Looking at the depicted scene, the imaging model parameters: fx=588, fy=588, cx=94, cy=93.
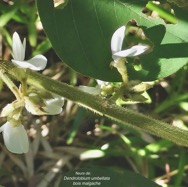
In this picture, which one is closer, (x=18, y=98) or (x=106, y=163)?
(x=18, y=98)

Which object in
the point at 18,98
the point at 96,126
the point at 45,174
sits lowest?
the point at 45,174

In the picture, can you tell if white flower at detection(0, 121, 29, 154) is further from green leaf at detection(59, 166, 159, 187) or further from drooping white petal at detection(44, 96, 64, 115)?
green leaf at detection(59, 166, 159, 187)

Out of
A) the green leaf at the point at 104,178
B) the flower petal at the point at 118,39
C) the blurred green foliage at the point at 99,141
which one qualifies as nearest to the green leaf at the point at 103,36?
the flower petal at the point at 118,39

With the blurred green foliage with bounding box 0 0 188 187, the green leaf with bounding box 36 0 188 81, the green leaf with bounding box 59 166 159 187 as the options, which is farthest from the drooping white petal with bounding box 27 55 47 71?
the blurred green foliage with bounding box 0 0 188 187

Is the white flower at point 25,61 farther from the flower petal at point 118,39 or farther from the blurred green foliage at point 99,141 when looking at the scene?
the blurred green foliage at point 99,141

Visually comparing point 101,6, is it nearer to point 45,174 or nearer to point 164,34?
point 164,34

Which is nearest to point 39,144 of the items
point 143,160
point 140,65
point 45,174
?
point 45,174
